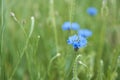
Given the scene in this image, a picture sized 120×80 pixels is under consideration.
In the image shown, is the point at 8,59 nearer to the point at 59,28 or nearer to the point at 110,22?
the point at 59,28

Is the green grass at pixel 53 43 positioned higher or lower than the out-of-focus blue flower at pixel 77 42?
lower

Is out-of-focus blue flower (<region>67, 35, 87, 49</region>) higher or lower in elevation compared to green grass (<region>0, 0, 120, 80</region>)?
higher

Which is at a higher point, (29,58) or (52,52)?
(29,58)

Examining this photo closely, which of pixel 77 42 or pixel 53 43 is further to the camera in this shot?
pixel 53 43

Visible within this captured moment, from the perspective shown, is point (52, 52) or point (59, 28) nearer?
point (52, 52)

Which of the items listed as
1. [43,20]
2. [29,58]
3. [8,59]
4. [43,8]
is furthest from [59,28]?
[29,58]

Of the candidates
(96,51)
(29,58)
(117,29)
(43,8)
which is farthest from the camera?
(43,8)

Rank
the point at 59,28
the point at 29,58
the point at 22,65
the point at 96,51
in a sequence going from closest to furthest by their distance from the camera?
the point at 29,58
the point at 22,65
the point at 96,51
the point at 59,28

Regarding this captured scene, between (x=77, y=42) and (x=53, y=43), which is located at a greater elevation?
(x=77, y=42)
